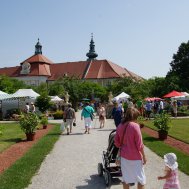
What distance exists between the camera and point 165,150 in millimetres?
12250

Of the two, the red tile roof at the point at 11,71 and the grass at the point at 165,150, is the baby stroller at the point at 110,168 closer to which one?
the grass at the point at 165,150

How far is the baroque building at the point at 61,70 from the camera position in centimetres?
9612

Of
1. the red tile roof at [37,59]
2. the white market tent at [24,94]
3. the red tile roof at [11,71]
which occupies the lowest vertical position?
the white market tent at [24,94]

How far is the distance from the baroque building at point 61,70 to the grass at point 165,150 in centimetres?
7897

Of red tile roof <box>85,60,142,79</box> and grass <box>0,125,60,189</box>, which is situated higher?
red tile roof <box>85,60,142,79</box>

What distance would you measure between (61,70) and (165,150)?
297ft

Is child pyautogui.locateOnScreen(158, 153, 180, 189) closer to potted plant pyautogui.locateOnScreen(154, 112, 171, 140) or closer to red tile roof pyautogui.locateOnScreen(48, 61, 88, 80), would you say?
potted plant pyautogui.locateOnScreen(154, 112, 171, 140)

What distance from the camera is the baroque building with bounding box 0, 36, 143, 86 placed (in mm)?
96125

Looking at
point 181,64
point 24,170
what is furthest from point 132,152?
point 181,64

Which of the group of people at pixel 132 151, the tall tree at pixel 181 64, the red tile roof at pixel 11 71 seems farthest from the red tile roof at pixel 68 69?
the group of people at pixel 132 151

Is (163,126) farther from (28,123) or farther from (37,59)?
(37,59)

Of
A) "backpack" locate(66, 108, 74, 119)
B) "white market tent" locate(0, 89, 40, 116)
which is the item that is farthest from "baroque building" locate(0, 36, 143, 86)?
"backpack" locate(66, 108, 74, 119)

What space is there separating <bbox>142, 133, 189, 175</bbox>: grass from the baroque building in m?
79.0

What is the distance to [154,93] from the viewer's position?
66062 mm
